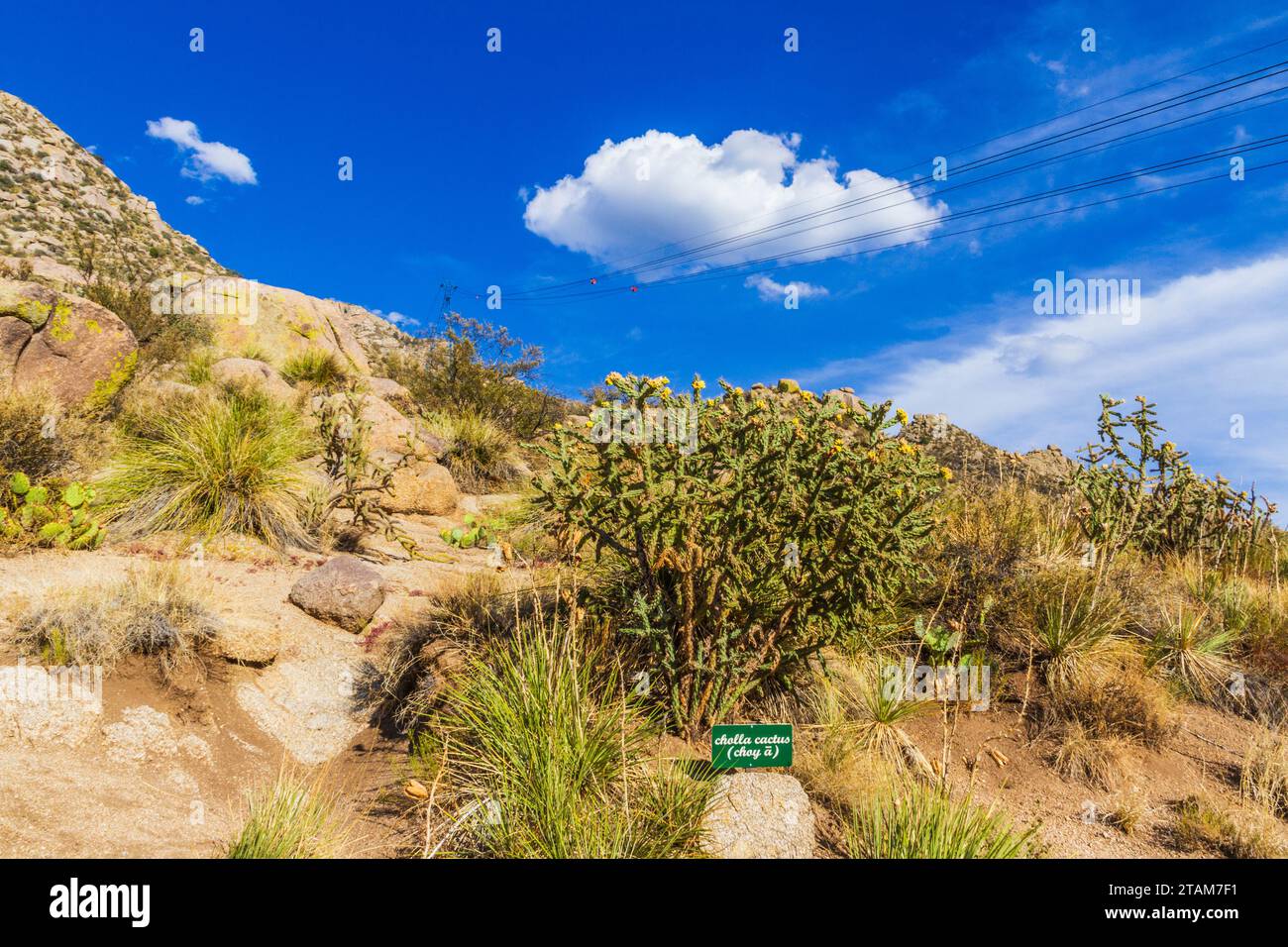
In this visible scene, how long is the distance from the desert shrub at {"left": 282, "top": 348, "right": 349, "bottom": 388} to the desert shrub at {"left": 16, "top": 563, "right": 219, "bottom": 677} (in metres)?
10.4

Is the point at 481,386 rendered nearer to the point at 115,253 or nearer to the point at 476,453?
the point at 476,453

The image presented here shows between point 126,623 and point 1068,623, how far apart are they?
6.94m

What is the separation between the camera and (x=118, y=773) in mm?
4035

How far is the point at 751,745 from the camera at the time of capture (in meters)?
3.59

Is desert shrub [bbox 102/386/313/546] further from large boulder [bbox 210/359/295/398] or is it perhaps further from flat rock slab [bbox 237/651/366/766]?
large boulder [bbox 210/359/295/398]

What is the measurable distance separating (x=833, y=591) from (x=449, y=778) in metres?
2.41

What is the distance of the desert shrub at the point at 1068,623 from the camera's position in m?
5.53

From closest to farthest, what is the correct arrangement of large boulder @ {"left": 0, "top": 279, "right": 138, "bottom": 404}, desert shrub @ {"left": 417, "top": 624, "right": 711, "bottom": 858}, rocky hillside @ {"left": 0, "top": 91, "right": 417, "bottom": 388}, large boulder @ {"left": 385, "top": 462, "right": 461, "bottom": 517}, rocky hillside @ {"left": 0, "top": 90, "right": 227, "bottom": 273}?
desert shrub @ {"left": 417, "top": 624, "right": 711, "bottom": 858} < large boulder @ {"left": 0, "top": 279, "right": 138, "bottom": 404} < large boulder @ {"left": 385, "top": 462, "right": 461, "bottom": 517} < rocky hillside @ {"left": 0, "top": 91, "right": 417, "bottom": 388} < rocky hillside @ {"left": 0, "top": 90, "right": 227, "bottom": 273}

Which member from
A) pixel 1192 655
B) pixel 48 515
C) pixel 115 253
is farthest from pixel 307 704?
pixel 115 253

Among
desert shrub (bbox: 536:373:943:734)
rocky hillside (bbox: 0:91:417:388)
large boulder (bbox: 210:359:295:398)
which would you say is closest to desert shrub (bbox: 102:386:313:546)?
rocky hillside (bbox: 0:91:417:388)

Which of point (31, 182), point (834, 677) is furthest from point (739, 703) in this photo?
point (31, 182)

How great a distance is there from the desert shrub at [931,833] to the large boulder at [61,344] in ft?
33.0

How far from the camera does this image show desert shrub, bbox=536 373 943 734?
13.1ft

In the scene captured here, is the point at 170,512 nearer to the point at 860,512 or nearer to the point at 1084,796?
the point at 860,512
